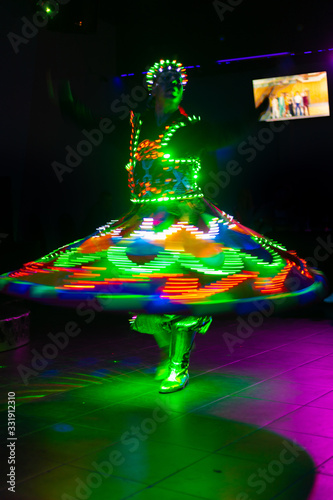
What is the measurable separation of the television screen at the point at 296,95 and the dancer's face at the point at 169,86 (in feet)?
19.2

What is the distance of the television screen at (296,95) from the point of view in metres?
9.92

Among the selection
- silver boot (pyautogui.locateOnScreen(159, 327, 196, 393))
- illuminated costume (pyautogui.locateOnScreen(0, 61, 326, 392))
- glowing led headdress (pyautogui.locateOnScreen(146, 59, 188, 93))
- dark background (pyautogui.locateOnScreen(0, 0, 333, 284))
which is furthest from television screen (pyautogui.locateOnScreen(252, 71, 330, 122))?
silver boot (pyautogui.locateOnScreen(159, 327, 196, 393))

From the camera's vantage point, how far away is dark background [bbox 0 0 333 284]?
846 cm

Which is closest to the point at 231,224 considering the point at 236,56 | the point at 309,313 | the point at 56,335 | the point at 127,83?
the point at 56,335

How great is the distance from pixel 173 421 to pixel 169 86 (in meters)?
2.09

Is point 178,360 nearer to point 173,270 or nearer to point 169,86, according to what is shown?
point 173,270

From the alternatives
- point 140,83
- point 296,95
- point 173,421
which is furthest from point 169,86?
point 140,83

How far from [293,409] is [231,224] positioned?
1.15 m

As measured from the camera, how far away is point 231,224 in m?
4.05

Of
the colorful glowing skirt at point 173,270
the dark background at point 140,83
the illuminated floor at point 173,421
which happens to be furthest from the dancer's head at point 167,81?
the dark background at point 140,83

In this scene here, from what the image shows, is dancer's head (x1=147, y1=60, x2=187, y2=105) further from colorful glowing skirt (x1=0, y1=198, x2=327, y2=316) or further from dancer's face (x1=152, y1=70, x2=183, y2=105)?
colorful glowing skirt (x1=0, y1=198, x2=327, y2=316)

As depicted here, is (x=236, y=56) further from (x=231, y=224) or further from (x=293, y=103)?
(x=231, y=224)

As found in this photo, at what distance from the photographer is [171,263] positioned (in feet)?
11.4

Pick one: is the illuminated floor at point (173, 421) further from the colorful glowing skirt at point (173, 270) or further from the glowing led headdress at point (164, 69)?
the glowing led headdress at point (164, 69)
